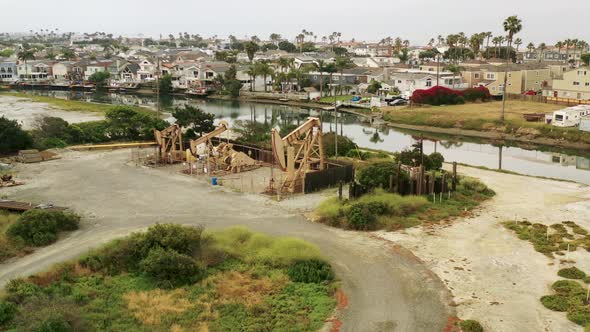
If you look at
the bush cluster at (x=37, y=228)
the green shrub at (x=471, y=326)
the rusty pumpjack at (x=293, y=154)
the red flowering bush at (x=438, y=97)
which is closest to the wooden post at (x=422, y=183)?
the rusty pumpjack at (x=293, y=154)

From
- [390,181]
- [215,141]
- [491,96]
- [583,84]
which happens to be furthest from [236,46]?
[390,181]

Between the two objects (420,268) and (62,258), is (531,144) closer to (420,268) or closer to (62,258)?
(420,268)

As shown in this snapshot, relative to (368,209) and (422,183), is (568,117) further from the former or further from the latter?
(368,209)

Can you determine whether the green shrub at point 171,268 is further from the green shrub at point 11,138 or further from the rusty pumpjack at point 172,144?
the green shrub at point 11,138

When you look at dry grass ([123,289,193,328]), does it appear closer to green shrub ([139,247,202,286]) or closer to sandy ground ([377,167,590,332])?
green shrub ([139,247,202,286])

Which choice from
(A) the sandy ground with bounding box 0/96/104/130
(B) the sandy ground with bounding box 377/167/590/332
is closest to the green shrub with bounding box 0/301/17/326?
(B) the sandy ground with bounding box 377/167/590/332
